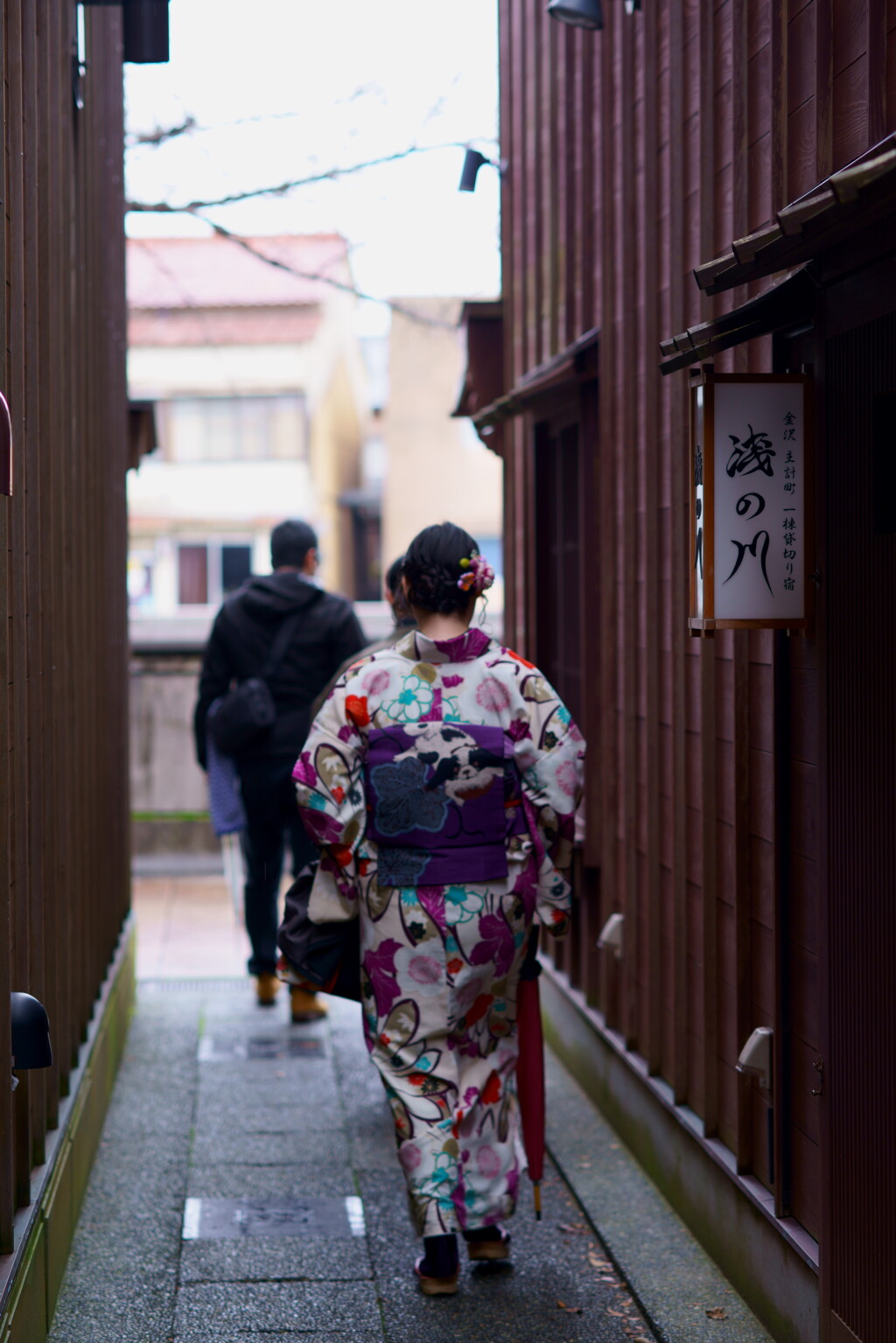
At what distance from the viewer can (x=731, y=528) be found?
340cm

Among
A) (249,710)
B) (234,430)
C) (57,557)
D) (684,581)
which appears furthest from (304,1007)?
(234,430)

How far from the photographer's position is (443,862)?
4.17m

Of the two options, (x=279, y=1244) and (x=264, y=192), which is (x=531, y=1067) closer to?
(x=279, y=1244)

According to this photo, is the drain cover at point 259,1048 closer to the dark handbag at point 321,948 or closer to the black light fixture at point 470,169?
the dark handbag at point 321,948

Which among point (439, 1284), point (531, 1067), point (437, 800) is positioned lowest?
point (439, 1284)

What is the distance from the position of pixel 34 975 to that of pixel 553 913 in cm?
145

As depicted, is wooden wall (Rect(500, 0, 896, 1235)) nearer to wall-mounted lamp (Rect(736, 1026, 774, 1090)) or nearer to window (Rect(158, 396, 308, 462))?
wall-mounted lamp (Rect(736, 1026, 774, 1090))

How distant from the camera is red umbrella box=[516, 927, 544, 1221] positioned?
437 centimetres

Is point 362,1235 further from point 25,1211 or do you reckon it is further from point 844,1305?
point 844,1305

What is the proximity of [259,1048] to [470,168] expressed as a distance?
436cm

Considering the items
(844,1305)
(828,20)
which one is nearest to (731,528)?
(828,20)

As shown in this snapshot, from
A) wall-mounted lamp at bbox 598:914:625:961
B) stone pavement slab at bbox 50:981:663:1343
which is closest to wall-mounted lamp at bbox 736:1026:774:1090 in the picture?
stone pavement slab at bbox 50:981:663:1343

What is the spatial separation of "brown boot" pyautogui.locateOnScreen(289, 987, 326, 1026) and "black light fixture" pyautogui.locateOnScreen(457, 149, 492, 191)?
399 centimetres

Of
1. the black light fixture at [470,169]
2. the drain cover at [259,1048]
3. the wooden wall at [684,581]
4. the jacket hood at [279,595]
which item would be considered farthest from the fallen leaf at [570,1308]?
the black light fixture at [470,169]
